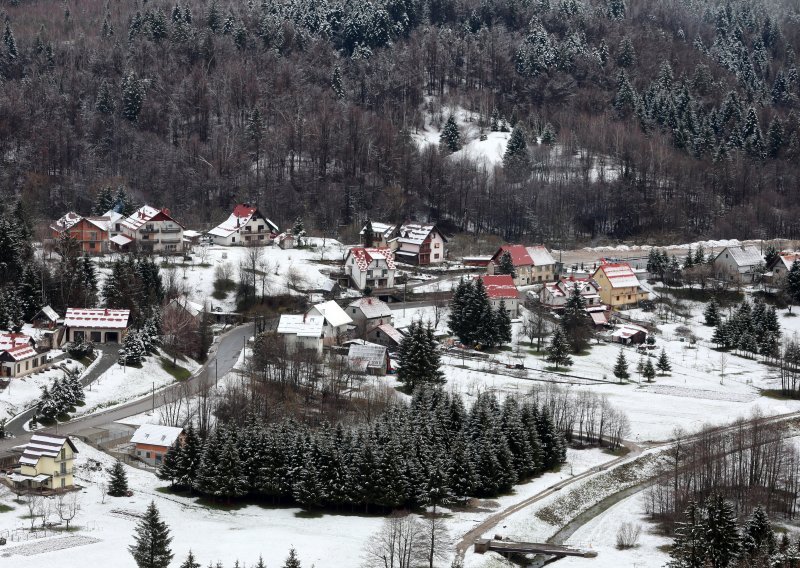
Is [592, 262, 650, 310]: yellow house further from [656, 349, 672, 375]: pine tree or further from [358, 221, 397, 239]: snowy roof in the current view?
[358, 221, 397, 239]: snowy roof

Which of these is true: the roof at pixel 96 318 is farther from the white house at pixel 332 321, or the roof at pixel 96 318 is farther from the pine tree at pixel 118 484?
the pine tree at pixel 118 484

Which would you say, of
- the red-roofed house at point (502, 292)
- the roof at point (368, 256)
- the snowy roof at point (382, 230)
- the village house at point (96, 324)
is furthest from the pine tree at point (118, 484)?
the snowy roof at point (382, 230)

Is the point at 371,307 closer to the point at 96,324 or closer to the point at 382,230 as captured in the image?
the point at 96,324

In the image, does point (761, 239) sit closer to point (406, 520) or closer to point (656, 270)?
point (656, 270)

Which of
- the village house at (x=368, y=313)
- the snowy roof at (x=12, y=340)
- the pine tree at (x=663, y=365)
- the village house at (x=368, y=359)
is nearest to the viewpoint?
the snowy roof at (x=12, y=340)

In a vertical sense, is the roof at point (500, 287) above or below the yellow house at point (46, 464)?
above

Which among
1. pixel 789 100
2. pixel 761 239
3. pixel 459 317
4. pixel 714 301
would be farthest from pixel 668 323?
pixel 789 100
